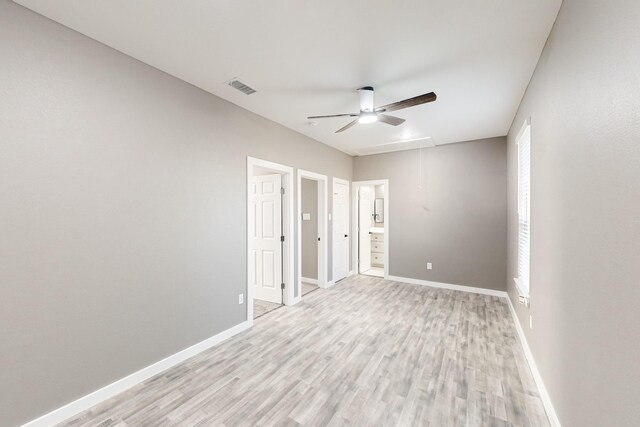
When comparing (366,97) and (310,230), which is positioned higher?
(366,97)

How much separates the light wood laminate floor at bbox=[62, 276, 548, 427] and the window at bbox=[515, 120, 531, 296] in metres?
0.74

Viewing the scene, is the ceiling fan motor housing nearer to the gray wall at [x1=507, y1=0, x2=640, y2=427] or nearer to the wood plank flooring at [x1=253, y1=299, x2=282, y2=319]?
the gray wall at [x1=507, y1=0, x2=640, y2=427]

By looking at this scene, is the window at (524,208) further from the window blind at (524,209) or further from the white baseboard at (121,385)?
the white baseboard at (121,385)

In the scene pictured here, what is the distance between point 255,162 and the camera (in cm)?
364

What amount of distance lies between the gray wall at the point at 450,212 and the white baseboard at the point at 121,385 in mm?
3948

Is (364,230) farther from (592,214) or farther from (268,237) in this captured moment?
(592,214)

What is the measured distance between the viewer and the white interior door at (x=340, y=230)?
5594 millimetres

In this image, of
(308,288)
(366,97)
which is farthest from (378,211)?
(366,97)

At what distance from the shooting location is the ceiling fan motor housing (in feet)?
9.37

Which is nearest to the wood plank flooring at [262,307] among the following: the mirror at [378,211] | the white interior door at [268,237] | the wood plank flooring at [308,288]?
the white interior door at [268,237]

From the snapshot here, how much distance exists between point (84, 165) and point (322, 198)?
144 inches

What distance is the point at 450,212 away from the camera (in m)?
5.15

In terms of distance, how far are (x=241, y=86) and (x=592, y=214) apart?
2992 millimetres

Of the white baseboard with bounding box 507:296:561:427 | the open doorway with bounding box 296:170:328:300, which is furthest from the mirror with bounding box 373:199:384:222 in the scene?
the white baseboard with bounding box 507:296:561:427
